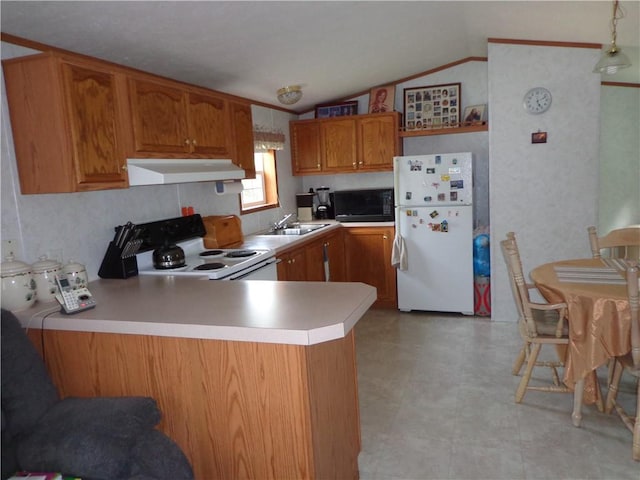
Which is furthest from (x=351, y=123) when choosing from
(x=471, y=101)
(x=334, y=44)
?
(x=334, y=44)

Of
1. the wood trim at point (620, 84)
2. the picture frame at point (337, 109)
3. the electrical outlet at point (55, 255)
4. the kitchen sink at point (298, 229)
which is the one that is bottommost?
the kitchen sink at point (298, 229)

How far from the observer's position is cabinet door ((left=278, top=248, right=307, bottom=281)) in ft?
11.6

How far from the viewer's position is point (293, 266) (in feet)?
12.2

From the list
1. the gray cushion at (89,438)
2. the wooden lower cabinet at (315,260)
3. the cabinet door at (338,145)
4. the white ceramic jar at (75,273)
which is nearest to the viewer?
the gray cushion at (89,438)

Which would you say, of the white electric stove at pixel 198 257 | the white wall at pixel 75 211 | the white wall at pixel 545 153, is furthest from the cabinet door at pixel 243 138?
the white wall at pixel 545 153

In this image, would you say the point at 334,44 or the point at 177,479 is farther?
the point at 334,44

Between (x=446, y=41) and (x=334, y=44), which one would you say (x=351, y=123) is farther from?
(x=334, y=44)

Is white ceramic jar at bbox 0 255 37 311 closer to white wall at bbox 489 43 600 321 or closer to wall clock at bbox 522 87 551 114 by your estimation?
white wall at bbox 489 43 600 321

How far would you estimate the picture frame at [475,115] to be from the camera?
4.62 meters

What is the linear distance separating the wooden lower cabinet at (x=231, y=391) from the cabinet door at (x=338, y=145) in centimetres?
319

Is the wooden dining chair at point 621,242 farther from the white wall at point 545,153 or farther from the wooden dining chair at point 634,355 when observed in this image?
the wooden dining chair at point 634,355

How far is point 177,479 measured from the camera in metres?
1.49

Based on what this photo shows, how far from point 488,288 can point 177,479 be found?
3519mm

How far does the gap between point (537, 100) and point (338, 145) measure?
6.44 ft
